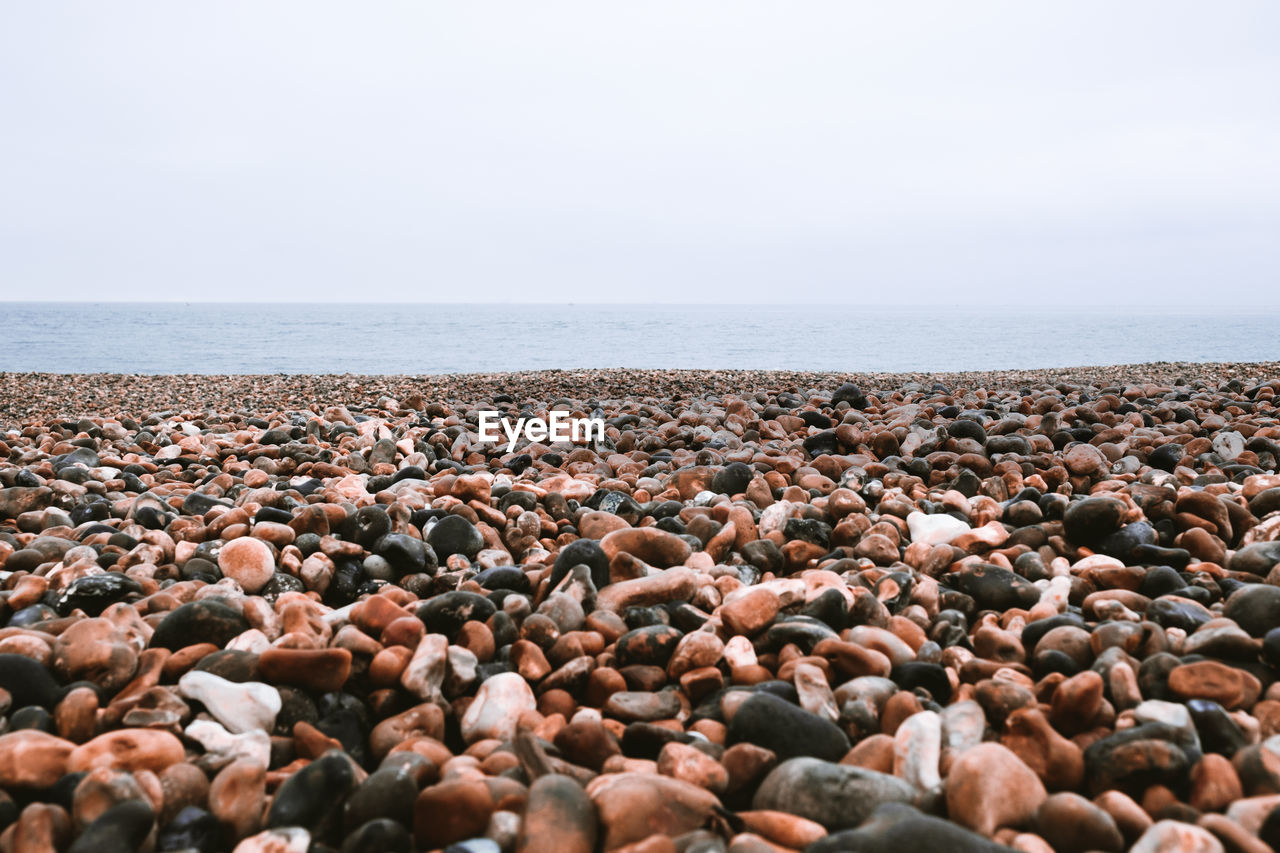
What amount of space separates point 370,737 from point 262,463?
2.69m

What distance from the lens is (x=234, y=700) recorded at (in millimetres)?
1477

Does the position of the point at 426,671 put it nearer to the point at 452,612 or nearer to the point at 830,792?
the point at 452,612

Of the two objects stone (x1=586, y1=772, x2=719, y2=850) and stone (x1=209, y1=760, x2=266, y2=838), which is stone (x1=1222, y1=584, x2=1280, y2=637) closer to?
stone (x1=586, y1=772, x2=719, y2=850)

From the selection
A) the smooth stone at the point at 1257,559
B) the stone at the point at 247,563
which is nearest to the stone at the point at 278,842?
the stone at the point at 247,563

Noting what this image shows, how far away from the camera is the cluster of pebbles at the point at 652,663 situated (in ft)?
3.94

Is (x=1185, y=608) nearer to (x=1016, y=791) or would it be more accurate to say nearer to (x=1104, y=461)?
(x=1016, y=791)

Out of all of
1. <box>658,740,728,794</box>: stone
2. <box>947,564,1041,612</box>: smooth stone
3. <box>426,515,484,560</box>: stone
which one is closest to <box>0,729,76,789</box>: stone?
<box>658,740,728,794</box>: stone

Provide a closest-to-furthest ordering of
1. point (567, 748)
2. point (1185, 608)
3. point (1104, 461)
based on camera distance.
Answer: point (567, 748) → point (1185, 608) → point (1104, 461)

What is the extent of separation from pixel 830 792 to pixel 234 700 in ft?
3.65

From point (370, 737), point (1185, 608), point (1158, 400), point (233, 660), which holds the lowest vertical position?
point (370, 737)

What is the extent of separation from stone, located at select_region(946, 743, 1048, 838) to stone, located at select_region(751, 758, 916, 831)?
0.28ft

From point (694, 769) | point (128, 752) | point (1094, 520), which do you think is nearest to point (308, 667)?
point (128, 752)

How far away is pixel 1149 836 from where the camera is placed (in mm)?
1076

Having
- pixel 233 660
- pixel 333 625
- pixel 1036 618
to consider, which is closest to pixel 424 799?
pixel 233 660
